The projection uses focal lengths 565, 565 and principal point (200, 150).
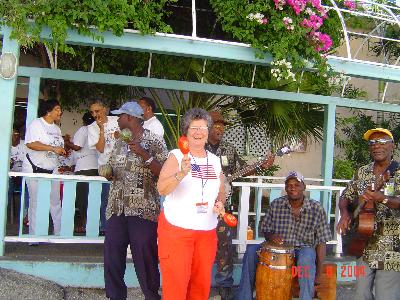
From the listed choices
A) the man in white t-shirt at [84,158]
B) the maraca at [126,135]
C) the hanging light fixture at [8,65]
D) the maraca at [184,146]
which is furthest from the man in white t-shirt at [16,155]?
the maraca at [184,146]

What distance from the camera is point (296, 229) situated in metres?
5.01

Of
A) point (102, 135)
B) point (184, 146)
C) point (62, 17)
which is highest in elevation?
point (62, 17)

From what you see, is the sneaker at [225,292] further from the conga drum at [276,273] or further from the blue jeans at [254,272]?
the conga drum at [276,273]

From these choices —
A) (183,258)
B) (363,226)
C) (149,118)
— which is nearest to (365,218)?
(363,226)

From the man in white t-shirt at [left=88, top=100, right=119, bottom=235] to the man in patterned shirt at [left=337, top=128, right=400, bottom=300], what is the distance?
2727mm

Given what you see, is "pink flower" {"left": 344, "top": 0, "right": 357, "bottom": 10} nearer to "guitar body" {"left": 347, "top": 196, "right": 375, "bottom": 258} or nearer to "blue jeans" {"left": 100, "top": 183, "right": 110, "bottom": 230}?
"guitar body" {"left": 347, "top": 196, "right": 375, "bottom": 258}

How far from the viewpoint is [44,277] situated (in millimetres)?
5434

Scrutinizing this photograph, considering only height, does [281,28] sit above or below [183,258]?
above

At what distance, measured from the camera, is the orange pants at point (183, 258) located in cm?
397

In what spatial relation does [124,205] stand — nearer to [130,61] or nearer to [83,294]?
[83,294]

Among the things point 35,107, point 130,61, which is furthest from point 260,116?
point 35,107

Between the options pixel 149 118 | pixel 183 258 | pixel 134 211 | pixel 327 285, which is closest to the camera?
pixel 183 258

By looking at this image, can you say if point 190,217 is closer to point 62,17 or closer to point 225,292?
point 225,292

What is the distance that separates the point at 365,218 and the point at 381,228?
0.15 m
